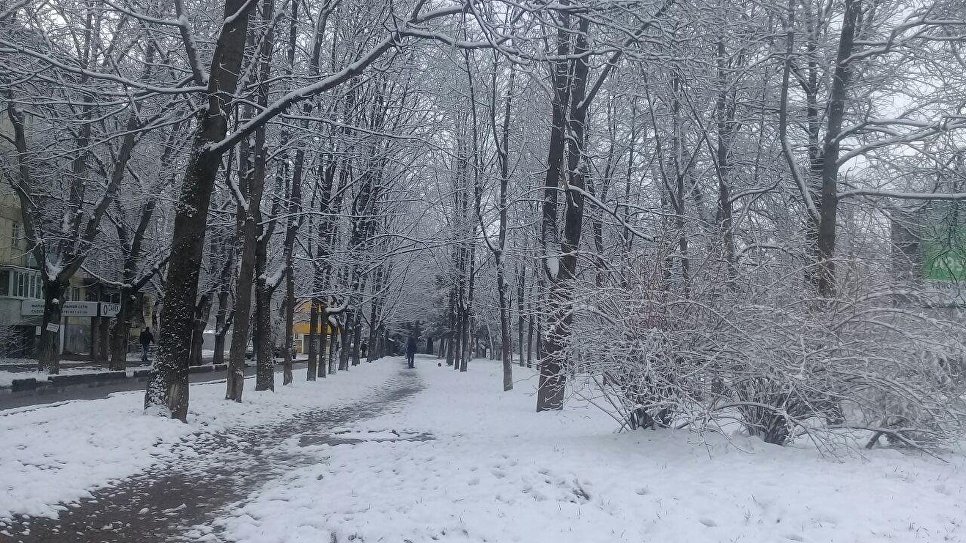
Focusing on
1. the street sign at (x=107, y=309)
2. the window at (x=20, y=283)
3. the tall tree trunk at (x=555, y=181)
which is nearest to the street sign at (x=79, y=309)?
the street sign at (x=107, y=309)

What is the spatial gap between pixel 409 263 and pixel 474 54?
19.1m

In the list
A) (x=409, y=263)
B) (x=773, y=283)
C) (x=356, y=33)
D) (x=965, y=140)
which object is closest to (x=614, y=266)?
(x=773, y=283)

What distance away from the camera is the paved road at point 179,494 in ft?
19.7

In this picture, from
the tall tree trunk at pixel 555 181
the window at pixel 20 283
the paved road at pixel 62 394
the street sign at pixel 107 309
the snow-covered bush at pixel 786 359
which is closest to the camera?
the snow-covered bush at pixel 786 359

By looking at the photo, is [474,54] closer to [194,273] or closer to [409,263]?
[194,273]

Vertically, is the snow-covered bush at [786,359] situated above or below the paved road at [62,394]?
above

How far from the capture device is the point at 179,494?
7.48 m

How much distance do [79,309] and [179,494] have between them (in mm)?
30867

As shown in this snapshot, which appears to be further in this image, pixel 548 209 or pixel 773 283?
pixel 548 209

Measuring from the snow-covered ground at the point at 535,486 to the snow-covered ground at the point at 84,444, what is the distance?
3cm

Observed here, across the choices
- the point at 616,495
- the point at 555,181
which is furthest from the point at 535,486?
the point at 555,181

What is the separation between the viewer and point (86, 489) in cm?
720

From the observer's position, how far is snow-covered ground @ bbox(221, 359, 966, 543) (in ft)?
18.5

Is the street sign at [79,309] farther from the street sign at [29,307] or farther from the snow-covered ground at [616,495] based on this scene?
the snow-covered ground at [616,495]
